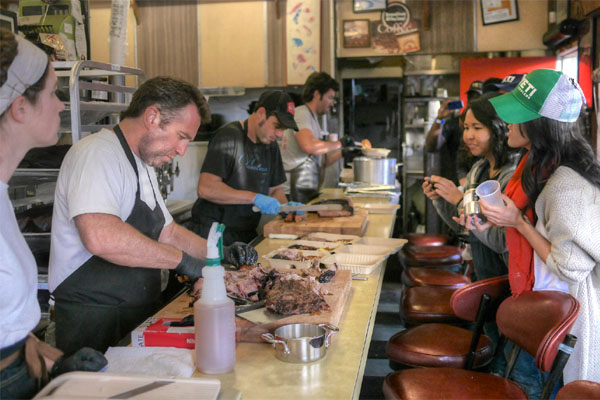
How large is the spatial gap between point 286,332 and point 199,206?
2.29m

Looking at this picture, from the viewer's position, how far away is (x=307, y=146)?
5.02 meters

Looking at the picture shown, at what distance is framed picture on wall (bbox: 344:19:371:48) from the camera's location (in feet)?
25.6

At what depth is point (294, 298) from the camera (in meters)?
1.87

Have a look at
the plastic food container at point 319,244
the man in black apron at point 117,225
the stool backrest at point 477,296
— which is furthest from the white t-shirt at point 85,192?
the stool backrest at point 477,296

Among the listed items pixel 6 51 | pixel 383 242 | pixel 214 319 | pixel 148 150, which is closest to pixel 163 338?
pixel 214 319

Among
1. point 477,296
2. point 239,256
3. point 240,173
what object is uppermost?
point 240,173

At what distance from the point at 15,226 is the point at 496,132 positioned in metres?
2.45

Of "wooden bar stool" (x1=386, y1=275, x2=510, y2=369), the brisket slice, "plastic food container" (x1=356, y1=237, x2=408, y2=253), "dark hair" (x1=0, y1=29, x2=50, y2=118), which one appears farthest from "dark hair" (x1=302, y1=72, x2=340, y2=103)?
"dark hair" (x1=0, y1=29, x2=50, y2=118)

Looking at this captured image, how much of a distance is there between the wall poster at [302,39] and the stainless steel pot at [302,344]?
594 cm

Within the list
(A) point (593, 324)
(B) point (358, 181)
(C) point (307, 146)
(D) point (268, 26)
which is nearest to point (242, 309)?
(A) point (593, 324)

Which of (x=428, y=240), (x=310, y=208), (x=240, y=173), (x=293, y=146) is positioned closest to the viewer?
(x=310, y=208)

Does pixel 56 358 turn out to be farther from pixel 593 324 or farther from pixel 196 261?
pixel 593 324

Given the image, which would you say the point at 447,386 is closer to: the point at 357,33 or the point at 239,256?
the point at 239,256

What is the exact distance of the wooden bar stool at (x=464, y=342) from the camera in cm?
243
